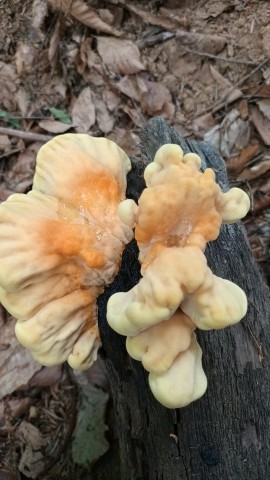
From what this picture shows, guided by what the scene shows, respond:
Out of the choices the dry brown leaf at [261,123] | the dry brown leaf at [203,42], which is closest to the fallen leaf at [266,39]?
the dry brown leaf at [203,42]

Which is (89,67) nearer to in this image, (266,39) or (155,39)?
(155,39)

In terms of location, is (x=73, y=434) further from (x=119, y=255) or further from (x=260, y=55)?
(x=260, y=55)

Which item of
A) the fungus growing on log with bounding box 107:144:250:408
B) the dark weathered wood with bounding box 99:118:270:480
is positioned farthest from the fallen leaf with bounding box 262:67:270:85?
the fungus growing on log with bounding box 107:144:250:408

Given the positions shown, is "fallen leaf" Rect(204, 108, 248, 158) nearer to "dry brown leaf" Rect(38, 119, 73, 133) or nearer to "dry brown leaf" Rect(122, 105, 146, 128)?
"dry brown leaf" Rect(122, 105, 146, 128)

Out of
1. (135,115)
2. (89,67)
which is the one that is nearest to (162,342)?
(135,115)

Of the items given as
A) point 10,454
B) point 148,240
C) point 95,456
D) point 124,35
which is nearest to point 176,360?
point 148,240

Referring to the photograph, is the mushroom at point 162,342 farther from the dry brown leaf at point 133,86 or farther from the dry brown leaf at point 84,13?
the dry brown leaf at point 84,13
